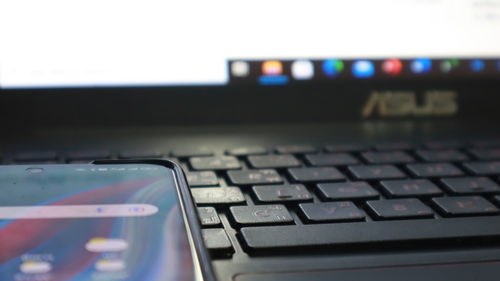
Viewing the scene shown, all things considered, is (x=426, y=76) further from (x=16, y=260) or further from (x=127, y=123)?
(x=16, y=260)

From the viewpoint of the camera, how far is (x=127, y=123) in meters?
0.47

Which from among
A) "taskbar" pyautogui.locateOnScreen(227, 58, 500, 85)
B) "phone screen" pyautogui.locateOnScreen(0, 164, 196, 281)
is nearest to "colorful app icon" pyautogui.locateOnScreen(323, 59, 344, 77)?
"taskbar" pyautogui.locateOnScreen(227, 58, 500, 85)

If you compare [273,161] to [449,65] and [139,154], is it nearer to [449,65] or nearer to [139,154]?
[139,154]

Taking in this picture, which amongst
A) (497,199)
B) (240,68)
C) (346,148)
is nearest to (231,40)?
(240,68)

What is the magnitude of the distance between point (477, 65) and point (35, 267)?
40cm

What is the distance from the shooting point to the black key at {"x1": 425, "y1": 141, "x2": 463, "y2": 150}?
45 cm

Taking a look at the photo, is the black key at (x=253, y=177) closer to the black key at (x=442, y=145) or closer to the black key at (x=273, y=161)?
the black key at (x=273, y=161)

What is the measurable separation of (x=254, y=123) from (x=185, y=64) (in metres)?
0.08

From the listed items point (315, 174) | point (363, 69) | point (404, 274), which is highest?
point (363, 69)

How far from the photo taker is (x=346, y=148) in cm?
44

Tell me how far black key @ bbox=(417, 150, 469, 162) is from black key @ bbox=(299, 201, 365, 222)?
117mm

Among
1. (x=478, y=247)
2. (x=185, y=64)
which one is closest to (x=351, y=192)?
(x=478, y=247)

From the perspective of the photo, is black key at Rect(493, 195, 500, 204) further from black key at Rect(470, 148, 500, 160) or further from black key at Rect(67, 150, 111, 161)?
black key at Rect(67, 150, 111, 161)

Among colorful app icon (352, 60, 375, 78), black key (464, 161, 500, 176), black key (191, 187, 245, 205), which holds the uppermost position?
colorful app icon (352, 60, 375, 78)
